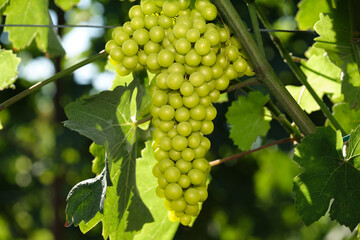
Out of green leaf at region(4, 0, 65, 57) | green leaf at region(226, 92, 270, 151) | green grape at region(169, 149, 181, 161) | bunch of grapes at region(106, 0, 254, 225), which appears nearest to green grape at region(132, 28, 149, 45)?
bunch of grapes at region(106, 0, 254, 225)

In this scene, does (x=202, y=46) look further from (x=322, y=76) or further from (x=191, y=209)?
(x=322, y=76)

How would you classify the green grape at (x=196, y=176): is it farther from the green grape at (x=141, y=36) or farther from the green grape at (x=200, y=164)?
the green grape at (x=141, y=36)

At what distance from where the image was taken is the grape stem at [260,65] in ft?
2.60

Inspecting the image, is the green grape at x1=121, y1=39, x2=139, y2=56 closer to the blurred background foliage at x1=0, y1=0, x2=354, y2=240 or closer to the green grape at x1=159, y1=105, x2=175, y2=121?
the green grape at x1=159, y1=105, x2=175, y2=121

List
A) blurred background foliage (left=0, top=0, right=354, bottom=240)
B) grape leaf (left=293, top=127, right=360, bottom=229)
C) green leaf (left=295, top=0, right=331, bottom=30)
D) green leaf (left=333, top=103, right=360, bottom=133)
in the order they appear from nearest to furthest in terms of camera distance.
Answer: grape leaf (left=293, top=127, right=360, bottom=229), green leaf (left=333, top=103, right=360, bottom=133), green leaf (left=295, top=0, right=331, bottom=30), blurred background foliage (left=0, top=0, right=354, bottom=240)

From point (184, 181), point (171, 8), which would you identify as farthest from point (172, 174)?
point (171, 8)

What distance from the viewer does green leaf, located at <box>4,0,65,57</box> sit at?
51.1 inches

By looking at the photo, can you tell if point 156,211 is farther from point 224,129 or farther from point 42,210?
point 42,210

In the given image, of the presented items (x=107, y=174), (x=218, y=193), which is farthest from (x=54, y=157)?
(x=107, y=174)

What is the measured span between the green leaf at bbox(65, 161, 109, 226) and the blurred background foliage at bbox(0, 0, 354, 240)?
1.11m

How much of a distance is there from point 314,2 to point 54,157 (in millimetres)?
2953

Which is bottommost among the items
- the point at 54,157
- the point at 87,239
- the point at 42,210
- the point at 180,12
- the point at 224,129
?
the point at 42,210

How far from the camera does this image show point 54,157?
3.76 metres

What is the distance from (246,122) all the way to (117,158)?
1.63ft
